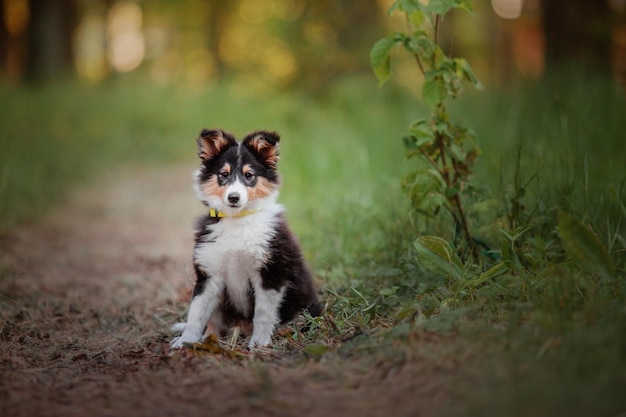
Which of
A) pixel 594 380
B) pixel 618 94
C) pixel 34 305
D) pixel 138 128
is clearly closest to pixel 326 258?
pixel 34 305

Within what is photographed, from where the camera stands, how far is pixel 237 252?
169 inches

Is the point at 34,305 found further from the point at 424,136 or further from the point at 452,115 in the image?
the point at 452,115

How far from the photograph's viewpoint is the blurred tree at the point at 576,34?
10.0 metres

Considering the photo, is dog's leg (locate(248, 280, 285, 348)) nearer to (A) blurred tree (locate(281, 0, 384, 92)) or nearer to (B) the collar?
(B) the collar

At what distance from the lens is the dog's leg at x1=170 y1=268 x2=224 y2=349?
14.0ft

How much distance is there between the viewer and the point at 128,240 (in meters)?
8.09

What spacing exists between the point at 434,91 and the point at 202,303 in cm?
209

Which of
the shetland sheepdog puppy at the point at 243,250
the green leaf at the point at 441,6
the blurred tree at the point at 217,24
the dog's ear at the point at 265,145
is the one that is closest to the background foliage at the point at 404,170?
the shetland sheepdog puppy at the point at 243,250

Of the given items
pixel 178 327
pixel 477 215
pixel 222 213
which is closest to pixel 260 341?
pixel 178 327

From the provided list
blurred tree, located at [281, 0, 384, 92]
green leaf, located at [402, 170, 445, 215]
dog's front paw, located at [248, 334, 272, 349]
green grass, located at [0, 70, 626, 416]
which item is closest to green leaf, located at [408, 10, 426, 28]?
green leaf, located at [402, 170, 445, 215]

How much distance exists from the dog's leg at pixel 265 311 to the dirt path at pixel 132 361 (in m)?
0.46

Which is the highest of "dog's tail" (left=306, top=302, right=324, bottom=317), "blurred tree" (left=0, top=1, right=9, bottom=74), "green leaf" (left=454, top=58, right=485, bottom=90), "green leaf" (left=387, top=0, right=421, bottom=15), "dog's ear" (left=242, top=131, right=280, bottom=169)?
"blurred tree" (left=0, top=1, right=9, bottom=74)

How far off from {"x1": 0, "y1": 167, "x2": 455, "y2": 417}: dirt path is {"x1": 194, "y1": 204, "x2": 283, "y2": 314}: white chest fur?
562 millimetres

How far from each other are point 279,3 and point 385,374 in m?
14.4
